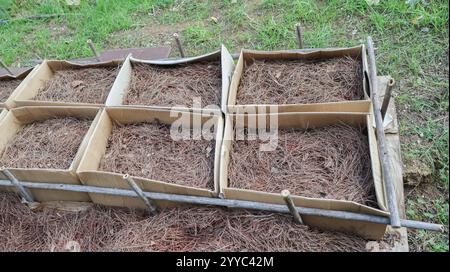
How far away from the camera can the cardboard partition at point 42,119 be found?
1.86 m

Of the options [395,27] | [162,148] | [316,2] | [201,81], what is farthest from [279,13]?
[162,148]

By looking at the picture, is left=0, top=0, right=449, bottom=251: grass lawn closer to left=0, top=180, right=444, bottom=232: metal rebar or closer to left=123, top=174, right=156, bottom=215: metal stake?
left=0, top=180, right=444, bottom=232: metal rebar

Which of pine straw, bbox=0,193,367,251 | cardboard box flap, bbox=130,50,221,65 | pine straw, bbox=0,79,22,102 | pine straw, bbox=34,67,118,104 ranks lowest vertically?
pine straw, bbox=0,193,367,251

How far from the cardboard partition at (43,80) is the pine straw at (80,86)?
0.08ft

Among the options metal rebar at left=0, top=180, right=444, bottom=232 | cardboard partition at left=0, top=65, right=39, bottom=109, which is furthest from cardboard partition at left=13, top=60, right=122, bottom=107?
metal rebar at left=0, top=180, right=444, bottom=232

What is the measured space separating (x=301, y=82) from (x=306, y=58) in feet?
0.63

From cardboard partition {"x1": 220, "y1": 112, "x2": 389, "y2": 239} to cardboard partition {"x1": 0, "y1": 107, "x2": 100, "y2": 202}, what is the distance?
71cm

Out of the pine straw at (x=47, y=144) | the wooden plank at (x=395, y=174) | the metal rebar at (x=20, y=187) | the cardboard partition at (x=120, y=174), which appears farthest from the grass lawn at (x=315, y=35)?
the metal rebar at (x=20, y=187)

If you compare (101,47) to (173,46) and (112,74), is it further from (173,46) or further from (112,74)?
(112,74)

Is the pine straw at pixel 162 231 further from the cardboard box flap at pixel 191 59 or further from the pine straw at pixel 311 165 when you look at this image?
the cardboard box flap at pixel 191 59

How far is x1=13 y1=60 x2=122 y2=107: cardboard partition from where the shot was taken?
2.19 metres

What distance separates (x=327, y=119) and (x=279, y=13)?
1.45 m

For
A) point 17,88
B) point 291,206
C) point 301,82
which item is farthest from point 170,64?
point 291,206

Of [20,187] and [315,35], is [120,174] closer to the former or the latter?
[20,187]
